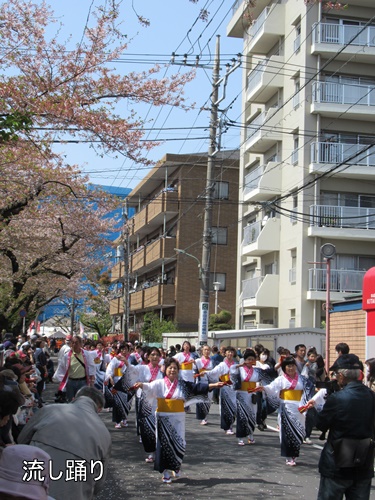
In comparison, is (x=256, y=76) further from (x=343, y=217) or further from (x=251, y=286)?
(x=251, y=286)

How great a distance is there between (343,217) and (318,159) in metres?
2.56

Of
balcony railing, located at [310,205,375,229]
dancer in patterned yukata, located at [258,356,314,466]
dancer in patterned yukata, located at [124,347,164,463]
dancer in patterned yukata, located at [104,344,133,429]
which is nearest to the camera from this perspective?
dancer in patterned yukata, located at [258,356,314,466]

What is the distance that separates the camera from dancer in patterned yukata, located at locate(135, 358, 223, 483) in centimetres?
990

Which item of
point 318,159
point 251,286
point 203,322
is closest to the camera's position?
point 203,322

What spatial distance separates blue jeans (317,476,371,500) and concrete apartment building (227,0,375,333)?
21.6 meters

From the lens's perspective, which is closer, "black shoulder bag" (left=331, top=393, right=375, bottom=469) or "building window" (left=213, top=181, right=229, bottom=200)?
"black shoulder bag" (left=331, top=393, right=375, bottom=469)

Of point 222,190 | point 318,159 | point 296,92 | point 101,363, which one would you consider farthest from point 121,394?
point 222,190

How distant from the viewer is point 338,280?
28.6 meters

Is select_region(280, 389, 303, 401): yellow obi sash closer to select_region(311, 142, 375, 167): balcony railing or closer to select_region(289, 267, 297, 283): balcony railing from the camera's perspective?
select_region(289, 267, 297, 283): balcony railing

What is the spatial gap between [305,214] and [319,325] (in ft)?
14.6

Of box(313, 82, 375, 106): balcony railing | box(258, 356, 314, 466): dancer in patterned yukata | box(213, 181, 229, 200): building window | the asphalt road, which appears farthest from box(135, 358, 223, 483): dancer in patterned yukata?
box(213, 181, 229, 200): building window

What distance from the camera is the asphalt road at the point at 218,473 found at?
29.2 ft

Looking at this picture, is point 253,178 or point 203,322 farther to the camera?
point 253,178

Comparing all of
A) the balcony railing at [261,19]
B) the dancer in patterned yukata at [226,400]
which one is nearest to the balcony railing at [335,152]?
the balcony railing at [261,19]
